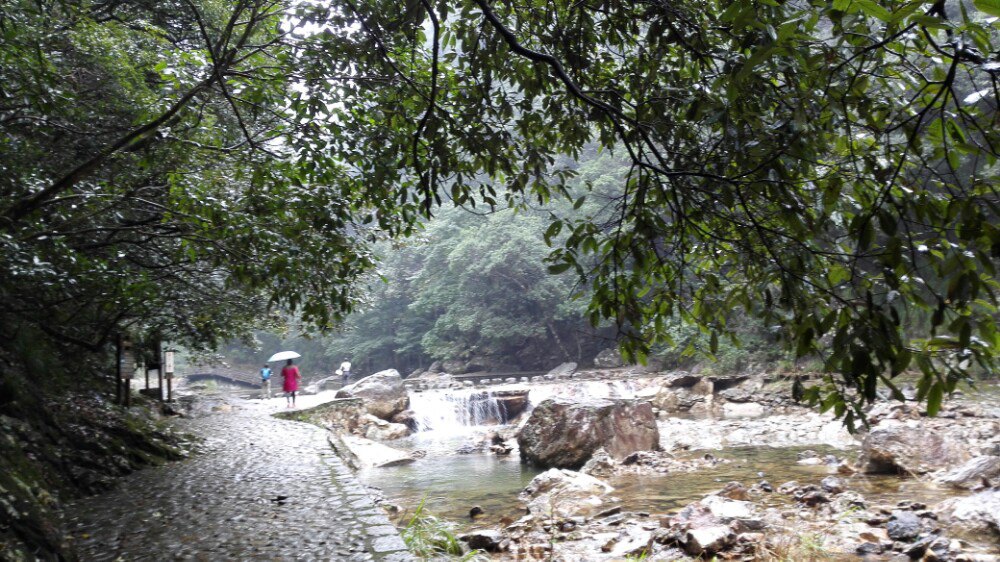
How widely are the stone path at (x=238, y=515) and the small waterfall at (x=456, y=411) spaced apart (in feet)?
39.1

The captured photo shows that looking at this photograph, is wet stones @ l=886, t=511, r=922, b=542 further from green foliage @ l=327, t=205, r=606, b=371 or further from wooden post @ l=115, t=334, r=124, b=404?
green foliage @ l=327, t=205, r=606, b=371

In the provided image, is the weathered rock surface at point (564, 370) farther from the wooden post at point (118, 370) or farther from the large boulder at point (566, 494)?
the wooden post at point (118, 370)

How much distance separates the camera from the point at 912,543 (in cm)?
608

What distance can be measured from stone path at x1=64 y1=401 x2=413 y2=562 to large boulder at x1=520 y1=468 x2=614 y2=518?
2611 millimetres

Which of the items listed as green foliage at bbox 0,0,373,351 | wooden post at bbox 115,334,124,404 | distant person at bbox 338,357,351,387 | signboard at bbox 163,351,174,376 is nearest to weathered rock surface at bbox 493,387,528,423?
distant person at bbox 338,357,351,387

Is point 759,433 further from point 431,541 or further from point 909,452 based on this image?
point 431,541

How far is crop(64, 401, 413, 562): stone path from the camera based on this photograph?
430cm

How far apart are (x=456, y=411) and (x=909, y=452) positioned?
13466 mm

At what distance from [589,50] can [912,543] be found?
17.7 feet

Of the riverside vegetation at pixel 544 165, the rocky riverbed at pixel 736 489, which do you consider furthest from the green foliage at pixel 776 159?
the rocky riverbed at pixel 736 489

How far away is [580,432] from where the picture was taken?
11.8 meters

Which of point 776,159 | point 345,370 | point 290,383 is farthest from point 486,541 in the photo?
point 345,370

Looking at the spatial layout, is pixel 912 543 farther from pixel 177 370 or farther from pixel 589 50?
pixel 177 370

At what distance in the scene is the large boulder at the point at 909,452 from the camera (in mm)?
9328
